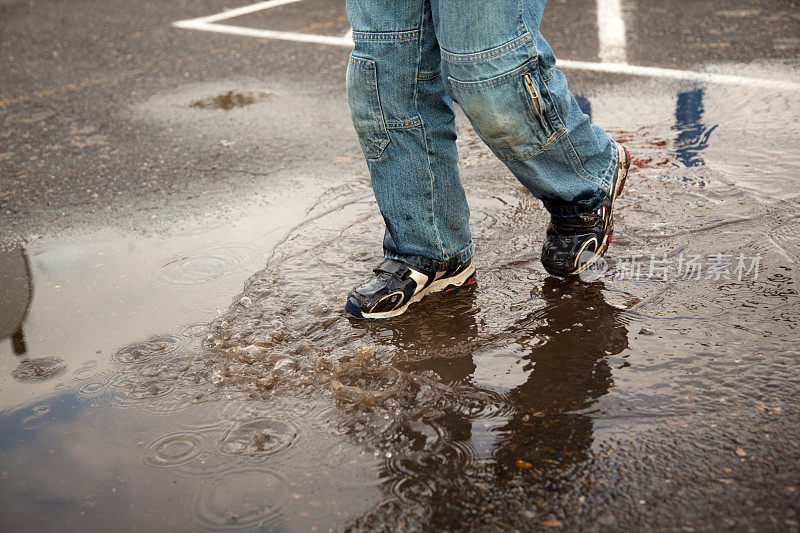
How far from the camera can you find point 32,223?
327 centimetres

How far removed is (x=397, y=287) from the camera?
2369 mm


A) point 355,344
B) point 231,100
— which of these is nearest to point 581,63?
point 231,100

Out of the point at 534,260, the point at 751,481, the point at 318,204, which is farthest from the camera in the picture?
the point at 318,204

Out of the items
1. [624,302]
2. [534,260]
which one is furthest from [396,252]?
[624,302]

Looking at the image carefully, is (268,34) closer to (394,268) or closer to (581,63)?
(581,63)

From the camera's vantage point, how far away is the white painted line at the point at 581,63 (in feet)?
13.1

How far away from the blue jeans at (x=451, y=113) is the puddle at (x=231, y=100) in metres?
2.45

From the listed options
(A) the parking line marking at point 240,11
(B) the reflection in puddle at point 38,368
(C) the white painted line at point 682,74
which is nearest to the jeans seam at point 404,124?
(B) the reflection in puddle at point 38,368

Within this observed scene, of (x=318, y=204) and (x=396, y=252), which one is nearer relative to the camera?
(x=396, y=252)

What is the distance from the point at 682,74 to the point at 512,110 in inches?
101

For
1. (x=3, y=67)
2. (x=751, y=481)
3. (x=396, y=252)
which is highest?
(x=3, y=67)

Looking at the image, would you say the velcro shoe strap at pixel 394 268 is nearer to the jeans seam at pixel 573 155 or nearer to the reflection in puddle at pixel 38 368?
the jeans seam at pixel 573 155

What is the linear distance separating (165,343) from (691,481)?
1.54 m

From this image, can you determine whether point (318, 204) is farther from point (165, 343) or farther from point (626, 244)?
point (626, 244)
